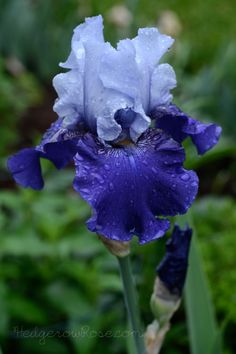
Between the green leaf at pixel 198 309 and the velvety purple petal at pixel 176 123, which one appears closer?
the velvety purple petal at pixel 176 123

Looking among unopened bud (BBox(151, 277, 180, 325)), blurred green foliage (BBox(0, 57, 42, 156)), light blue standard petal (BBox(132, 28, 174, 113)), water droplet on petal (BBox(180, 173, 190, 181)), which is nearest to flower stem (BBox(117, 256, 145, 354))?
unopened bud (BBox(151, 277, 180, 325))

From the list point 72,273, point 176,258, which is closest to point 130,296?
point 176,258

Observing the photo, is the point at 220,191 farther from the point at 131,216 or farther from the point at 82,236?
the point at 131,216

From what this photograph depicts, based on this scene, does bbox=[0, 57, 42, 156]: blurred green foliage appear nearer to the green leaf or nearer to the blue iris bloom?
the green leaf

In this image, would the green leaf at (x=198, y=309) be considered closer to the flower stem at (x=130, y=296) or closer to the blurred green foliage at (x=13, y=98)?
the flower stem at (x=130, y=296)

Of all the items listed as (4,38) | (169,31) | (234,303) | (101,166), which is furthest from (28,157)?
(4,38)

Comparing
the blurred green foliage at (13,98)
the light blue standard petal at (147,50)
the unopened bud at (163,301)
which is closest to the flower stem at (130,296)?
the unopened bud at (163,301)
